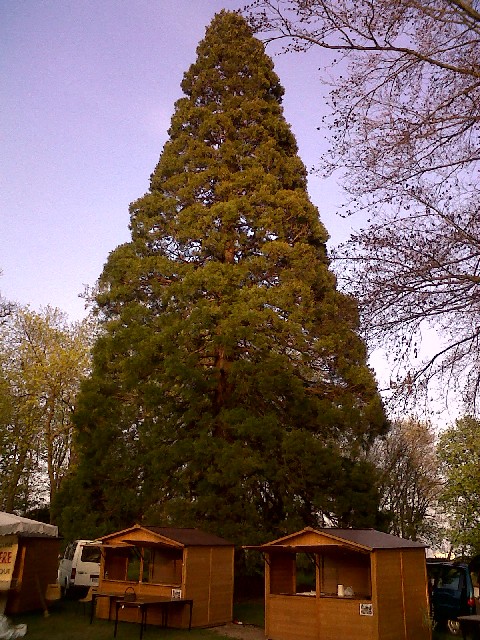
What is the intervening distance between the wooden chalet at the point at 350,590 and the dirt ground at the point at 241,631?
0.42 meters

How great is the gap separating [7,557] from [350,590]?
27.7 ft

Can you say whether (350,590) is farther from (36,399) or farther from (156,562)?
(36,399)

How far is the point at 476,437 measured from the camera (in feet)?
70.7

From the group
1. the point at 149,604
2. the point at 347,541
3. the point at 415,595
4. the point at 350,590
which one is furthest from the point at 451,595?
the point at 149,604

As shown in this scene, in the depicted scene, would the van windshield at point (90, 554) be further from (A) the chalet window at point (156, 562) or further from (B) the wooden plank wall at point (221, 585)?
(B) the wooden plank wall at point (221, 585)

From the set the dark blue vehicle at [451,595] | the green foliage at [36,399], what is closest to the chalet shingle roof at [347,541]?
the dark blue vehicle at [451,595]

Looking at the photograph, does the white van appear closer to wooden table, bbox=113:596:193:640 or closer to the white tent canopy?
the white tent canopy

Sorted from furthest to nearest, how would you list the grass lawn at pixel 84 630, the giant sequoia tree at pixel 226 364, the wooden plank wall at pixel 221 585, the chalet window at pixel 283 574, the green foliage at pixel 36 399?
1. the green foliage at pixel 36 399
2. the giant sequoia tree at pixel 226 364
3. the wooden plank wall at pixel 221 585
4. the chalet window at pixel 283 574
5. the grass lawn at pixel 84 630

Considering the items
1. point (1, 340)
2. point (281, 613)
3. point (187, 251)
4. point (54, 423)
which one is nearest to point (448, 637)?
point (281, 613)

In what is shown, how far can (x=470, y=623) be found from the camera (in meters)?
10.9

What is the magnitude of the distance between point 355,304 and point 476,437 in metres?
15.0

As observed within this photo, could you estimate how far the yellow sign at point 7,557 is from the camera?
14883 millimetres

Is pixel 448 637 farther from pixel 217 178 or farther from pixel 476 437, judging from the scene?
pixel 217 178

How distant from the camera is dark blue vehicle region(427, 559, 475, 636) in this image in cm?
1432
